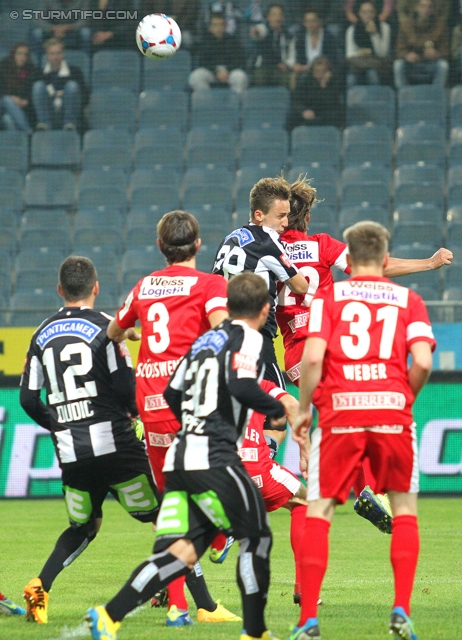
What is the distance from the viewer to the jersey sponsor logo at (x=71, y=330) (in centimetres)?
539

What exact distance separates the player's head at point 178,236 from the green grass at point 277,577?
1795mm

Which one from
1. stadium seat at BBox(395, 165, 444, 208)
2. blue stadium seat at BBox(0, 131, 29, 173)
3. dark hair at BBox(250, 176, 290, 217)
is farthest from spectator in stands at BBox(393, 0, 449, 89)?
dark hair at BBox(250, 176, 290, 217)

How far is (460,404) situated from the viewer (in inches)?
449

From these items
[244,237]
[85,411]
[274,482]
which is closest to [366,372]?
[274,482]

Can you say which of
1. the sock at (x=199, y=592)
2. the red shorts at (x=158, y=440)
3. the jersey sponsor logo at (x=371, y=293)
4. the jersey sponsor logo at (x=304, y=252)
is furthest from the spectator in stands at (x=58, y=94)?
the jersey sponsor logo at (x=371, y=293)

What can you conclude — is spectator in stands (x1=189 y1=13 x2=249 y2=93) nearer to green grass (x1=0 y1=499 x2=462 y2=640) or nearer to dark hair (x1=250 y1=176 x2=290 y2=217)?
green grass (x1=0 y1=499 x2=462 y2=640)

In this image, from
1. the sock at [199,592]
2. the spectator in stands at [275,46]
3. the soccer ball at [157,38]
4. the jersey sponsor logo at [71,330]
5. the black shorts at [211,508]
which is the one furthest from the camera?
the spectator in stands at [275,46]

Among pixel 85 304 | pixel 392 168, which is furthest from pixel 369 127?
pixel 85 304

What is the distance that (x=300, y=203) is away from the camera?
267 inches

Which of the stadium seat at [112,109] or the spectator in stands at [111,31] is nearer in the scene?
the stadium seat at [112,109]

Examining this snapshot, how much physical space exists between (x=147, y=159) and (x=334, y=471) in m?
13.1

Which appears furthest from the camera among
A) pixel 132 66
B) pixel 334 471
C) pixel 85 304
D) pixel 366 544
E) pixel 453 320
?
pixel 132 66

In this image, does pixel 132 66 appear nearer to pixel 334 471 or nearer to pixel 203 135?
pixel 203 135

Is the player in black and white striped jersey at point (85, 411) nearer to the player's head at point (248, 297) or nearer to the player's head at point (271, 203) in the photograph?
the player's head at point (248, 297)
